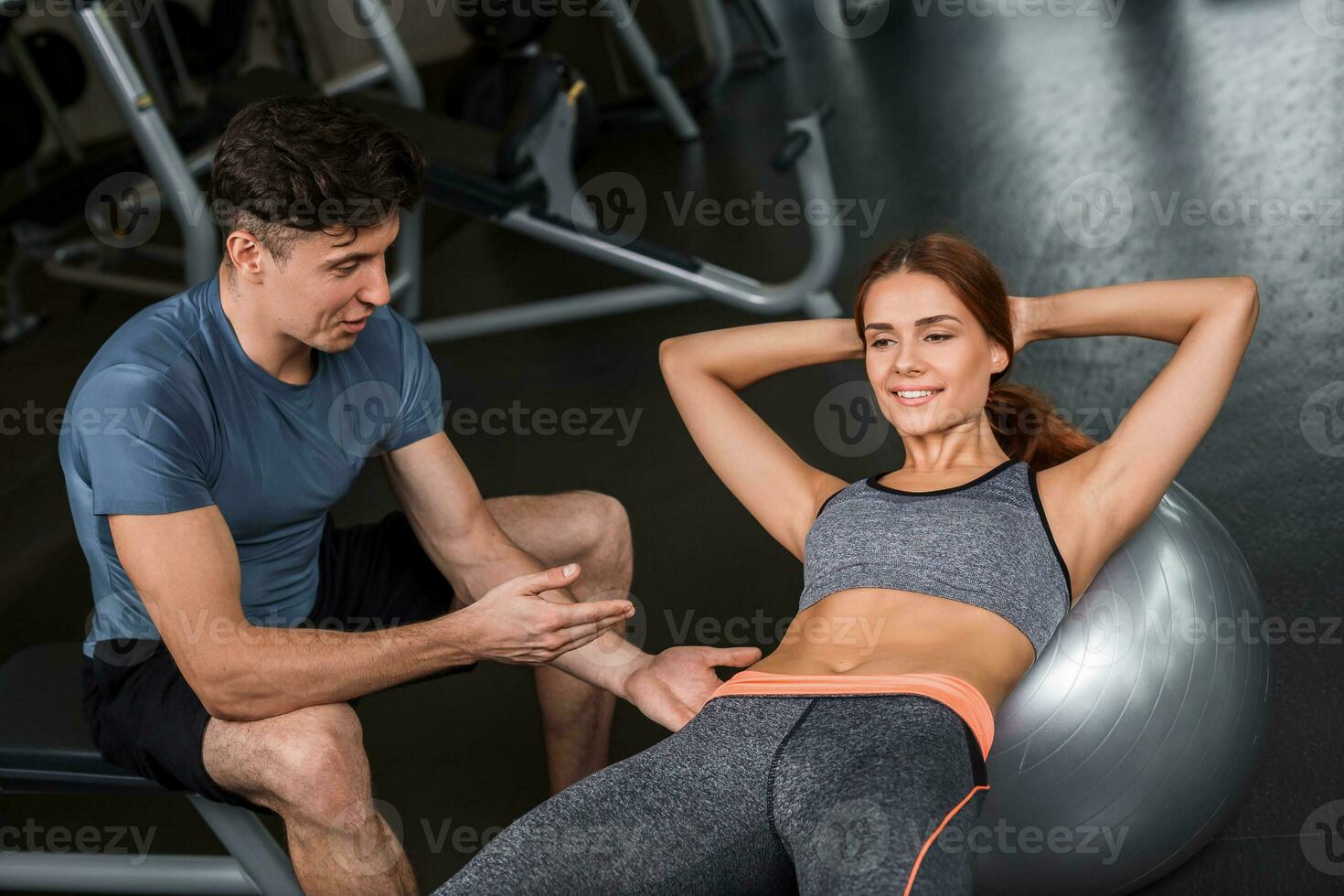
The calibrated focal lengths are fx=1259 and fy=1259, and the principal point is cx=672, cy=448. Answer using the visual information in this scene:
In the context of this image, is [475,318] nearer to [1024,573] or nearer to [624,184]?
[624,184]

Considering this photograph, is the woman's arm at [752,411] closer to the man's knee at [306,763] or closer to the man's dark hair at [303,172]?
the man's dark hair at [303,172]

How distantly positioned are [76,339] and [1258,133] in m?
3.64

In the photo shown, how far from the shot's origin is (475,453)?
301 centimetres

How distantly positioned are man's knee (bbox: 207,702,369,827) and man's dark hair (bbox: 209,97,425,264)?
0.54 meters

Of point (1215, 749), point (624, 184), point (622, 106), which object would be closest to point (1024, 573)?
point (1215, 749)

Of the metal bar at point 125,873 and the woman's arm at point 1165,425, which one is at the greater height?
the woman's arm at point 1165,425
